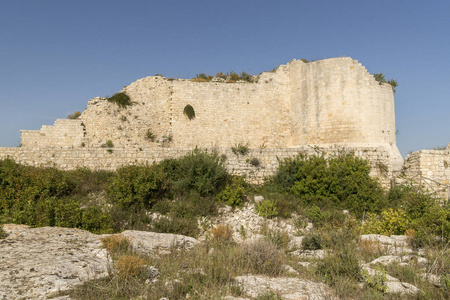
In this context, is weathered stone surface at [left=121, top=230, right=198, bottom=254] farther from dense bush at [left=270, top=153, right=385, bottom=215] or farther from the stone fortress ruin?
the stone fortress ruin

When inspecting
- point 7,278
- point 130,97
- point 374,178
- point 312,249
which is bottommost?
point 312,249

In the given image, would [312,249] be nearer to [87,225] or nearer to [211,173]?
[211,173]

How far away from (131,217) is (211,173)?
10.0 ft

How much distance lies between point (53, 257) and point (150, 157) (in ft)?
24.3

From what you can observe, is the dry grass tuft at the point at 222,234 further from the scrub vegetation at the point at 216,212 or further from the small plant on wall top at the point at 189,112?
the small plant on wall top at the point at 189,112

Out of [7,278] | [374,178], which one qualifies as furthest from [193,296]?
[374,178]

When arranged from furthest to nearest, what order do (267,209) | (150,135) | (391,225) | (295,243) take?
(150,135) → (267,209) → (391,225) → (295,243)

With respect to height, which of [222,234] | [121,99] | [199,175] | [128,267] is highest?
[121,99]

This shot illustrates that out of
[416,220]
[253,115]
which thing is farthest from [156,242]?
[253,115]

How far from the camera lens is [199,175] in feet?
35.0

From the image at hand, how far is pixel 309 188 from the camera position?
428 inches

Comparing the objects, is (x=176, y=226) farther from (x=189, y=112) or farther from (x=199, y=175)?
(x=189, y=112)

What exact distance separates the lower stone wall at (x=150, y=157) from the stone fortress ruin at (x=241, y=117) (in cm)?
5

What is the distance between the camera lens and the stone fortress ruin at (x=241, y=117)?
16234 mm
